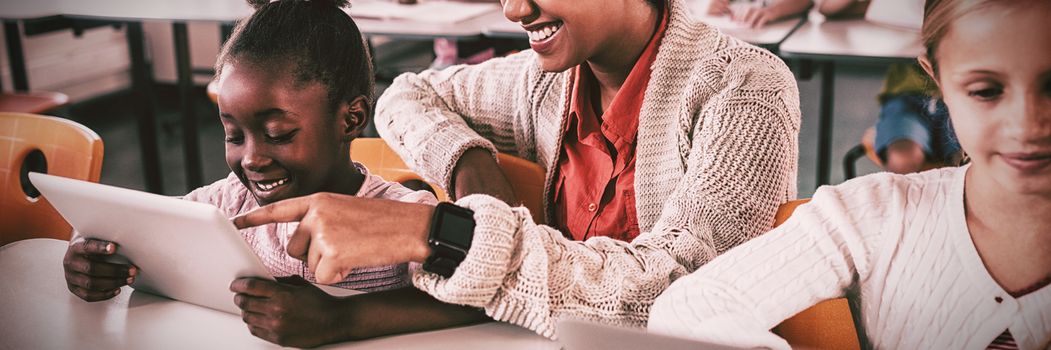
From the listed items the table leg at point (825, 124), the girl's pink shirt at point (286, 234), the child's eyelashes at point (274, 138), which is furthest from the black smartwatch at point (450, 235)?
the table leg at point (825, 124)

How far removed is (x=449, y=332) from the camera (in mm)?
994

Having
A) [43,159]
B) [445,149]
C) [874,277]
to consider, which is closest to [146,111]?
[43,159]

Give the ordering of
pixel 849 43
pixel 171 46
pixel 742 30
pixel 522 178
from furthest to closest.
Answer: pixel 171 46
pixel 742 30
pixel 849 43
pixel 522 178

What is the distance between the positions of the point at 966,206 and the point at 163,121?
4.17 m

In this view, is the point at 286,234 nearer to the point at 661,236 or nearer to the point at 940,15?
the point at 661,236

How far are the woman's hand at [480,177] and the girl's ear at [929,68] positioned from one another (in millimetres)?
645

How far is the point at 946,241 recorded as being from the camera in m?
0.79

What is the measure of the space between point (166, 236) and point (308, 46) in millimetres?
353

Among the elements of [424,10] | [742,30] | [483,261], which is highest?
[483,261]

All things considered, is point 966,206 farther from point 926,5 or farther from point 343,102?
point 343,102

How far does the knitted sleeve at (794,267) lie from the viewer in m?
0.83

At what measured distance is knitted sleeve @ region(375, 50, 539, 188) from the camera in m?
1.45

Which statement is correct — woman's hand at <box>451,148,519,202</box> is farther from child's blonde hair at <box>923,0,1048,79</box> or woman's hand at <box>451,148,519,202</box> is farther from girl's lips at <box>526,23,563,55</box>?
child's blonde hair at <box>923,0,1048,79</box>

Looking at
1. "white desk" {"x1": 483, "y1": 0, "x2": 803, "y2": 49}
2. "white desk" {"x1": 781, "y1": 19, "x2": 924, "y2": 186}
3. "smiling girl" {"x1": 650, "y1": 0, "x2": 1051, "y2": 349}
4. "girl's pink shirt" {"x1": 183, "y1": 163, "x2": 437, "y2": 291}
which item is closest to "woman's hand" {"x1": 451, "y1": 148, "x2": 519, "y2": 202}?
"girl's pink shirt" {"x1": 183, "y1": 163, "x2": 437, "y2": 291}
